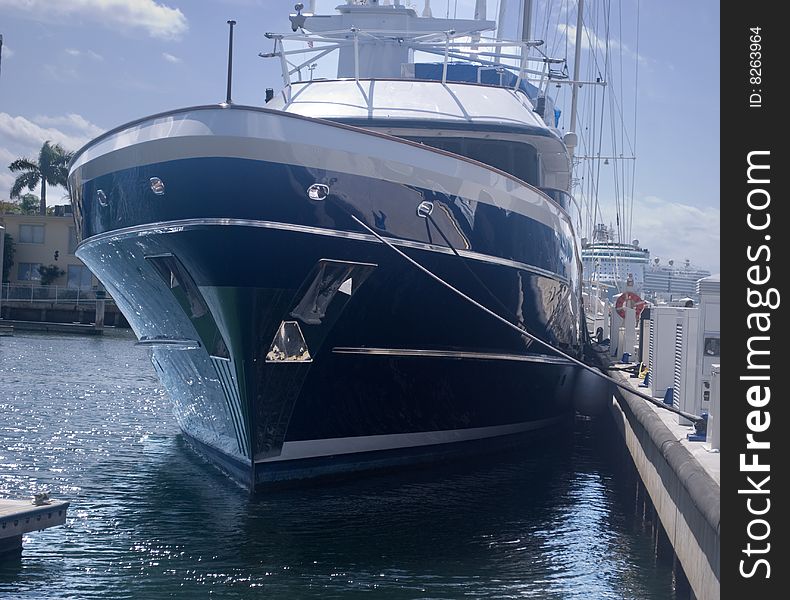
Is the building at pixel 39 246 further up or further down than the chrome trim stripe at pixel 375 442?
further up

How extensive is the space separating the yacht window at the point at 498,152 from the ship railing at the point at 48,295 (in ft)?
129

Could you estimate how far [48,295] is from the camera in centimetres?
5097

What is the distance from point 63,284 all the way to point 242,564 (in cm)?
4901

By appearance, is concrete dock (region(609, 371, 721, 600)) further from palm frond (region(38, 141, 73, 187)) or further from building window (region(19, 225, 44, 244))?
palm frond (region(38, 141, 73, 187))

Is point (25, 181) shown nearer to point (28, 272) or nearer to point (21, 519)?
point (28, 272)

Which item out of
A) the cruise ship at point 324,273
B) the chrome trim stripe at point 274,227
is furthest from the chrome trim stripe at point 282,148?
the chrome trim stripe at point 274,227

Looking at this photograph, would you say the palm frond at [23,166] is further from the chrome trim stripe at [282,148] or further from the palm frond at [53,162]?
the chrome trim stripe at [282,148]

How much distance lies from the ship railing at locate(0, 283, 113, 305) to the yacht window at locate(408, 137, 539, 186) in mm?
39235

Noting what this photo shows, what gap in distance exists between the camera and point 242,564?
7.91 meters

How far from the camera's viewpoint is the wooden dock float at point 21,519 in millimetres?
7617

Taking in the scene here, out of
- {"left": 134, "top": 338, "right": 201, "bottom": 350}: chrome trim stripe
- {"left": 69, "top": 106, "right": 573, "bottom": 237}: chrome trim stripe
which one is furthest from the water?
{"left": 69, "top": 106, "right": 573, "bottom": 237}: chrome trim stripe

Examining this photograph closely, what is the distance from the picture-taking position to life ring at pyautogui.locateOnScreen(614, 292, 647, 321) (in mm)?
17955

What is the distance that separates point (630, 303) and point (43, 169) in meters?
57.6

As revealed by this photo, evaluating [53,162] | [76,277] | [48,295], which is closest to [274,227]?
[48,295]
